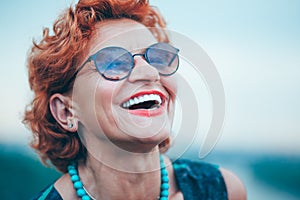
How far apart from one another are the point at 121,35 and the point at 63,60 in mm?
300

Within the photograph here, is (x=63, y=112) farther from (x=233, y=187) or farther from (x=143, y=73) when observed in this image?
(x=233, y=187)

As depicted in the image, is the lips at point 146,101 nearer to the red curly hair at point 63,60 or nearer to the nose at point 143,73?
the nose at point 143,73

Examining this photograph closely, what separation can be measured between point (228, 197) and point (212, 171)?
0.17 meters

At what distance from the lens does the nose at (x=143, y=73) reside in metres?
1.56

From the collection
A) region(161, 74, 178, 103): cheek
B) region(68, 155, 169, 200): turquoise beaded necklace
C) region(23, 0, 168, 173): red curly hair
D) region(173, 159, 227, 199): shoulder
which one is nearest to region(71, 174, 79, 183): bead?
region(68, 155, 169, 200): turquoise beaded necklace

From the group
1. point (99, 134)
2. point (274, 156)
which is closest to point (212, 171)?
point (99, 134)

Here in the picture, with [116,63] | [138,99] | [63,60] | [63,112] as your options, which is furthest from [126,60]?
[63,112]

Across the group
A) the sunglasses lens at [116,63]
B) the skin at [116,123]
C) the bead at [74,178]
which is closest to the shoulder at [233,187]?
the skin at [116,123]

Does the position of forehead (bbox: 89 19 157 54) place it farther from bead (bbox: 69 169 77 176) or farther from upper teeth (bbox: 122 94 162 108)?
bead (bbox: 69 169 77 176)

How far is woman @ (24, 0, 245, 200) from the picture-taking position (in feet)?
5.15

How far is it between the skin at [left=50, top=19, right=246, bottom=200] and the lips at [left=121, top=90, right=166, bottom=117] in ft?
0.05

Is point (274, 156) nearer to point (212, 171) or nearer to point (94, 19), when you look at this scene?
point (212, 171)

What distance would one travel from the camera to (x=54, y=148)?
6.71ft

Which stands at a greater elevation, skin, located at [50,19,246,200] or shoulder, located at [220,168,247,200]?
skin, located at [50,19,246,200]
